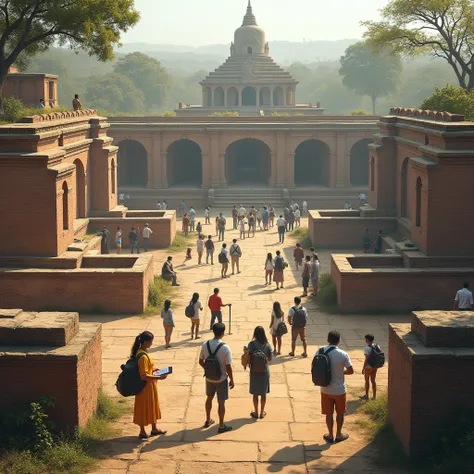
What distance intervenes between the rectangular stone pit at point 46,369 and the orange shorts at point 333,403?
3.11 metres

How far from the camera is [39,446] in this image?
10.3m

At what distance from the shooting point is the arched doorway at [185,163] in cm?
4503

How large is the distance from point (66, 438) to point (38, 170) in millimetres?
10415

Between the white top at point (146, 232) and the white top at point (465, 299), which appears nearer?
the white top at point (465, 299)

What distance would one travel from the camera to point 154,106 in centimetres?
13488

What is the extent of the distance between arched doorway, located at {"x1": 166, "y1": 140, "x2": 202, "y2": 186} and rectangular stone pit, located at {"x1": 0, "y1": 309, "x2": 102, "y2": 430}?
109ft

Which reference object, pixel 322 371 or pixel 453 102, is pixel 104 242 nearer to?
pixel 453 102

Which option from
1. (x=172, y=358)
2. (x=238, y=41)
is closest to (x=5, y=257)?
(x=172, y=358)

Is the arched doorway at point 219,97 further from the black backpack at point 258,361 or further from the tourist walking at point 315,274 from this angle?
the black backpack at point 258,361

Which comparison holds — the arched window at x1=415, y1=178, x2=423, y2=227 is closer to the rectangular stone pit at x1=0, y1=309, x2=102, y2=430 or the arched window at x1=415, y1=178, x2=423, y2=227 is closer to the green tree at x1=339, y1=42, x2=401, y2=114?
the rectangular stone pit at x1=0, y1=309, x2=102, y2=430

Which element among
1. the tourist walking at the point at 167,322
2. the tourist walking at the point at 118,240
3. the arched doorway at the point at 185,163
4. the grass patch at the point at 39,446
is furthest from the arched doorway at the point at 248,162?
the grass patch at the point at 39,446

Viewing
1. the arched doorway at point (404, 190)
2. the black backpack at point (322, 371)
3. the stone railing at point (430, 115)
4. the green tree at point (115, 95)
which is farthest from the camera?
the green tree at point (115, 95)

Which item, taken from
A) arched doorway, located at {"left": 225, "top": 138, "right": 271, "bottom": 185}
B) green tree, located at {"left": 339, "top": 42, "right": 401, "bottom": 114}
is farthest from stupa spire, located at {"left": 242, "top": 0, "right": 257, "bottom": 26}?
green tree, located at {"left": 339, "top": 42, "right": 401, "bottom": 114}

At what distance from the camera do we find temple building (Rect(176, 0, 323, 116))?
57594mm
